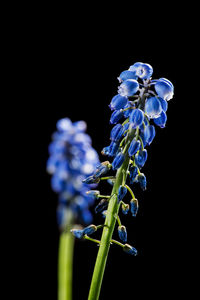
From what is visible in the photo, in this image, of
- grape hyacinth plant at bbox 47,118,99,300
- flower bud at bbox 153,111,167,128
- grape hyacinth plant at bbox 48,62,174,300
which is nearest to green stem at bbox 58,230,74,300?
grape hyacinth plant at bbox 47,118,99,300

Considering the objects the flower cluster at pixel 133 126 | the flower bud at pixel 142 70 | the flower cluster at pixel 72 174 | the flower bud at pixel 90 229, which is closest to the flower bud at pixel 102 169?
the flower cluster at pixel 133 126

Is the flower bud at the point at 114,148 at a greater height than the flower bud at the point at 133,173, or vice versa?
the flower bud at the point at 114,148

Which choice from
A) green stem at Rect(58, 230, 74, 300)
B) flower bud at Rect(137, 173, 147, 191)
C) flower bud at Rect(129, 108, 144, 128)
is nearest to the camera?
flower bud at Rect(129, 108, 144, 128)

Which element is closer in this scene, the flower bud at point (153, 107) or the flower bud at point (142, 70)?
the flower bud at point (153, 107)

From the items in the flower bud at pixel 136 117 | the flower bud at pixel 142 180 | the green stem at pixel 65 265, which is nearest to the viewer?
the flower bud at pixel 136 117

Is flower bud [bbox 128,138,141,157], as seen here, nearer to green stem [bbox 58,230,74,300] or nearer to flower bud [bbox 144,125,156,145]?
flower bud [bbox 144,125,156,145]

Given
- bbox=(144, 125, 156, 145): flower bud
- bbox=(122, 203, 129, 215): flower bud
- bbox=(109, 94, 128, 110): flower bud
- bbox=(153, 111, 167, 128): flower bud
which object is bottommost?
bbox=(122, 203, 129, 215): flower bud

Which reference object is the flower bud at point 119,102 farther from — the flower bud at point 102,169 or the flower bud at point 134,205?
the flower bud at point 134,205
